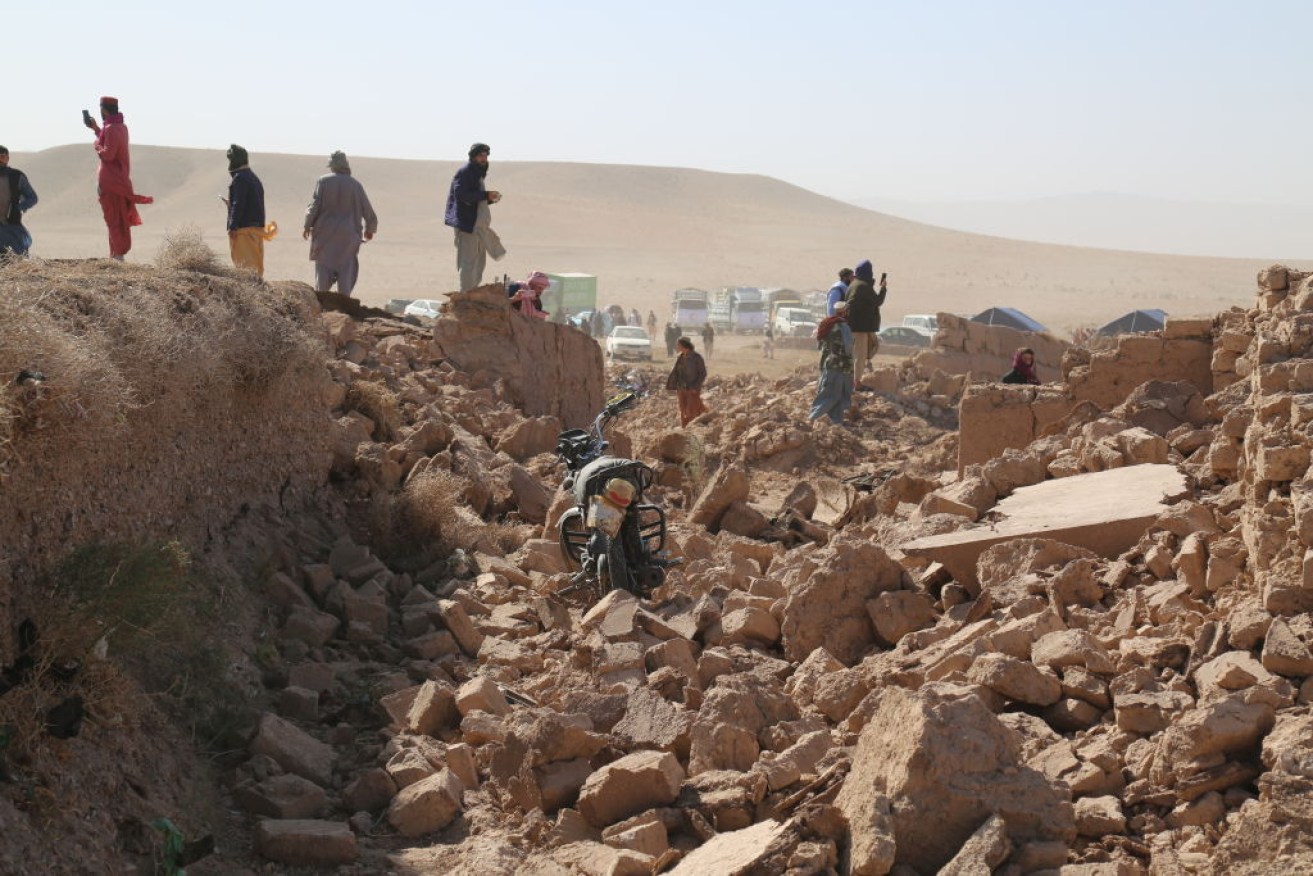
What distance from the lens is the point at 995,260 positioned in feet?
299

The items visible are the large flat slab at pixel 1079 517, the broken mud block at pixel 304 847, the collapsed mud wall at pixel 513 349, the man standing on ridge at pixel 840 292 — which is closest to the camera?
the broken mud block at pixel 304 847

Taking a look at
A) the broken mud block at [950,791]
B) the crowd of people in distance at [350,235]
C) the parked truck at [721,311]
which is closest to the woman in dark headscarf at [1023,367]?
the crowd of people in distance at [350,235]

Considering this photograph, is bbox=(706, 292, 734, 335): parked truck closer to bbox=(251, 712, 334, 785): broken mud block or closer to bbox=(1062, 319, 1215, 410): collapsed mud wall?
bbox=(1062, 319, 1215, 410): collapsed mud wall

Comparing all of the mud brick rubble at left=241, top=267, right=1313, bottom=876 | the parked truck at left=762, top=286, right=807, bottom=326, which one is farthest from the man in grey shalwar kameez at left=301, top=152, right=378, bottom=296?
the parked truck at left=762, top=286, right=807, bottom=326

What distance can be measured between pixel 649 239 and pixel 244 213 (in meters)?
84.1

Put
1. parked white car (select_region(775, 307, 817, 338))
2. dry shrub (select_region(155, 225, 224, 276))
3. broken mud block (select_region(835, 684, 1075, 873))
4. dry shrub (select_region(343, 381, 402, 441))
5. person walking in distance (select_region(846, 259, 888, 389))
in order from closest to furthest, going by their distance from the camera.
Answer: broken mud block (select_region(835, 684, 1075, 873)), dry shrub (select_region(155, 225, 224, 276)), dry shrub (select_region(343, 381, 402, 441)), person walking in distance (select_region(846, 259, 888, 389)), parked white car (select_region(775, 307, 817, 338))

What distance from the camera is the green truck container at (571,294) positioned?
Answer: 44.7m

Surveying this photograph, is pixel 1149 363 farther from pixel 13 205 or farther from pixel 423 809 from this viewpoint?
pixel 13 205

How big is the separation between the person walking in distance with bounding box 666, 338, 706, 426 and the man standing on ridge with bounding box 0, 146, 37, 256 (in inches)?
299

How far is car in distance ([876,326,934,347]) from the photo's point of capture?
4159 centimetres

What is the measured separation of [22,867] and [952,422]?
15763mm

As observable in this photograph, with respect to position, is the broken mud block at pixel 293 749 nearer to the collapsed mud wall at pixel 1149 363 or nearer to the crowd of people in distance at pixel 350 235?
the crowd of people in distance at pixel 350 235

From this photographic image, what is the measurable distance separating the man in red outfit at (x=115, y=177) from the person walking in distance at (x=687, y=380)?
6.84 m

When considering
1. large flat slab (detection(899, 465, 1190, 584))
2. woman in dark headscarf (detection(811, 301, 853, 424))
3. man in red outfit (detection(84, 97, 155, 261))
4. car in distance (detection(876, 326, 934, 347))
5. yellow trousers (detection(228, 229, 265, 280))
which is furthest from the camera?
car in distance (detection(876, 326, 934, 347))
